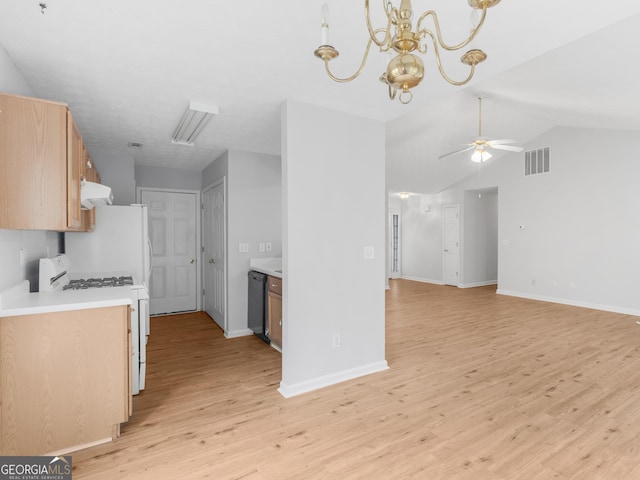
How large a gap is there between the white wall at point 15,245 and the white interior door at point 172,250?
99.0 inches

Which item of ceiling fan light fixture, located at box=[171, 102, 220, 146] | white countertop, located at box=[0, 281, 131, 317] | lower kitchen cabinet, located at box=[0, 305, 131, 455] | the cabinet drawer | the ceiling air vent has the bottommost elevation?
lower kitchen cabinet, located at box=[0, 305, 131, 455]

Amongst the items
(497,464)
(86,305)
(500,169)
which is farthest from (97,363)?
(500,169)

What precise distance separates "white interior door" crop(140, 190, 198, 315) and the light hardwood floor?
1.38 m

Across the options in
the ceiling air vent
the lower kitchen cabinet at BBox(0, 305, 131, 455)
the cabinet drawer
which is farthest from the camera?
the ceiling air vent

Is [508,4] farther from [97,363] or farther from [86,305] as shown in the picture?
[97,363]

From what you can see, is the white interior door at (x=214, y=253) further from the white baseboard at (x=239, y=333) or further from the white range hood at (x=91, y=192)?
the white range hood at (x=91, y=192)

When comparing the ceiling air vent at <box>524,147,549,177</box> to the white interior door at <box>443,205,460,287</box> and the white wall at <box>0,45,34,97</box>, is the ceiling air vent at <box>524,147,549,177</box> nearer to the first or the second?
the white interior door at <box>443,205,460,287</box>

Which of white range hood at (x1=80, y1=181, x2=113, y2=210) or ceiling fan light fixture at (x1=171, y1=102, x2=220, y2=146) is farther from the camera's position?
ceiling fan light fixture at (x1=171, y1=102, x2=220, y2=146)

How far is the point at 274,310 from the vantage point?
3791 mm

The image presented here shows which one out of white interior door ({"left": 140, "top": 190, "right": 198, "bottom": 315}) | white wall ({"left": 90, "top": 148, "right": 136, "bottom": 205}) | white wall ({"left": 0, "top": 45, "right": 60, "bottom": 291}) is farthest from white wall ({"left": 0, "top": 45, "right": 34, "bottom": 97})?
white interior door ({"left": 140, "top": 190, "right": 198, "bottom": 315})

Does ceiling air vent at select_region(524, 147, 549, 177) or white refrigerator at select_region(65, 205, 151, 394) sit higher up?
ceiling air vent at select_region(524, 147, 549, 177)

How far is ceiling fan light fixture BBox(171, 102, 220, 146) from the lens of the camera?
116 inches

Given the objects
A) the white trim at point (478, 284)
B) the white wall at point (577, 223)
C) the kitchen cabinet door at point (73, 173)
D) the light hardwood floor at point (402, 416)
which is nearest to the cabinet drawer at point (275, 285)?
the light hardwood floor at point (402, 416)

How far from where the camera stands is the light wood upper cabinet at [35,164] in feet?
6.38
